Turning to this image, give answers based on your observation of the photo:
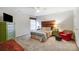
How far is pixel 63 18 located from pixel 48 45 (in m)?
0.48

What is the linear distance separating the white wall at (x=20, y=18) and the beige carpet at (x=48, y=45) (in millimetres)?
157

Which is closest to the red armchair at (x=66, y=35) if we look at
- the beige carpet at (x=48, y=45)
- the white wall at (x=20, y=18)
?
the beige carpet at (x=48, y=45)

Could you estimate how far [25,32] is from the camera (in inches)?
84.4

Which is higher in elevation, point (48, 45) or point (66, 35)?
point (66, 35)

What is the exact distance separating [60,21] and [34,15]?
0.42m

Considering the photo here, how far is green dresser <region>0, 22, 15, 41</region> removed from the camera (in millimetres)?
2117

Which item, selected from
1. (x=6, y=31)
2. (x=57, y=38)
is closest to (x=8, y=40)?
(x=6, y=31)

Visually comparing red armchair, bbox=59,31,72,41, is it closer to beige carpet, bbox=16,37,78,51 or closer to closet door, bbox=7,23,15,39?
beige carpet, bbox=16,37,78,51

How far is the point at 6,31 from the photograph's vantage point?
2.12m

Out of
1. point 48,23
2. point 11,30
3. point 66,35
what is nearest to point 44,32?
point 48,23

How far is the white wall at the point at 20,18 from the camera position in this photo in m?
2.14

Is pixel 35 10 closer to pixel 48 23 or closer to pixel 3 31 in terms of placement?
pixel 48 23

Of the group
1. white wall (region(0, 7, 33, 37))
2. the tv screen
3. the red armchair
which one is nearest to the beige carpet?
the red armchair
